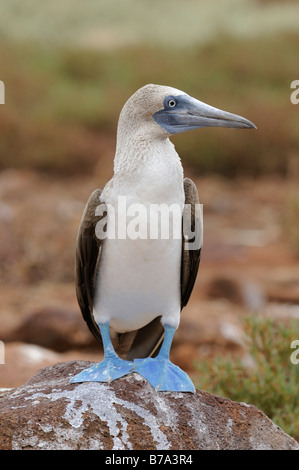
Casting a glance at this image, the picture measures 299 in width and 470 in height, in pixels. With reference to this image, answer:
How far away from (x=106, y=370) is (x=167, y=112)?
1.17 metres

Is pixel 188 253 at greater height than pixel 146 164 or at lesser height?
lesser

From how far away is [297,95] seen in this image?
18.3 m

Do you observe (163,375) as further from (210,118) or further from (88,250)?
(210,118)

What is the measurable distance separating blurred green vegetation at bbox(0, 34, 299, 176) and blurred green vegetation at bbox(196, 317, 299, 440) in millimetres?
11104

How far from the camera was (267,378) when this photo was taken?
430cm

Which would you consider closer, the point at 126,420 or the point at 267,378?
the point at 126,420

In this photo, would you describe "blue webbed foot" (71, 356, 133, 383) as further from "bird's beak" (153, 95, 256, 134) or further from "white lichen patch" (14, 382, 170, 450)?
"bird's beak" (153, 95, 256, 134)

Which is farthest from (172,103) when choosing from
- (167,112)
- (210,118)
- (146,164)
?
(146,164)

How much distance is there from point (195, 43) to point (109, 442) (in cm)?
2456

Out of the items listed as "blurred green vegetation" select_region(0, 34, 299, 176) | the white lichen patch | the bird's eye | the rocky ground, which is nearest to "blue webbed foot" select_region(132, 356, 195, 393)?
the white lichen patch

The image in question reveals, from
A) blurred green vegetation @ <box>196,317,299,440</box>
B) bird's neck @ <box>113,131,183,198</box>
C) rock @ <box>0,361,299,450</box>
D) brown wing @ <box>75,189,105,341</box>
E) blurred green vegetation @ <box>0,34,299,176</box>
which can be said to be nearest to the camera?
rock @ <box>0,361,299,450</box>

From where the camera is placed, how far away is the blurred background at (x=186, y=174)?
5.90m

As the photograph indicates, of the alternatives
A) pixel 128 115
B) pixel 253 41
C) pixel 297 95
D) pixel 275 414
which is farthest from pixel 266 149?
pixel 128 115

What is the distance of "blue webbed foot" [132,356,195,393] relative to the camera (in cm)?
299
